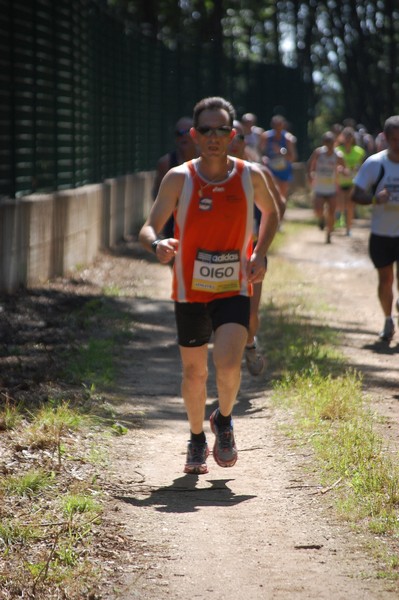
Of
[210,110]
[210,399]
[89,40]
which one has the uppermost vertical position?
[89,40]

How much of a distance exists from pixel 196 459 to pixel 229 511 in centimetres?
73

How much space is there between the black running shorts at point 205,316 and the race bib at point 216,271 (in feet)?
0.28

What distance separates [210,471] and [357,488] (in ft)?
3.67

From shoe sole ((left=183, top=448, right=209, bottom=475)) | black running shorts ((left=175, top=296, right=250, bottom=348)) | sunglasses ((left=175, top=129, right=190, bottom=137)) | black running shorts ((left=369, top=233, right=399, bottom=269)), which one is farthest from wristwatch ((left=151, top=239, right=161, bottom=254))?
sunglasses ((left=175, top=129, right=190, bottom=137))

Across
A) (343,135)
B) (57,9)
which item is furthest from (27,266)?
(343,135)

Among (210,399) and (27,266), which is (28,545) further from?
(27,266)

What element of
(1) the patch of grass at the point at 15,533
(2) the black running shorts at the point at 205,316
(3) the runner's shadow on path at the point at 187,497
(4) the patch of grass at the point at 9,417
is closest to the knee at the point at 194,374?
(2) the black running shorts at the point at 205,316

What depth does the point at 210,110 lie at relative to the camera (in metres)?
6.09

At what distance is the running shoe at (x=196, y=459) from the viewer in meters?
6.55

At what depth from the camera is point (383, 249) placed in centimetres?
1074

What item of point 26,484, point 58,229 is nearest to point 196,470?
point 26,484

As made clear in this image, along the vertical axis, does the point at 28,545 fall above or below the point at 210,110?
below

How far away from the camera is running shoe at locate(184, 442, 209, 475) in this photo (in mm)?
6555

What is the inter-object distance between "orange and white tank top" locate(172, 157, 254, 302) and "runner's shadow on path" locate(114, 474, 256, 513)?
0.98m
